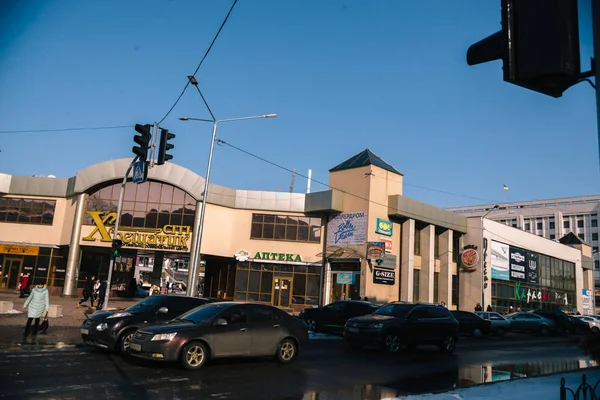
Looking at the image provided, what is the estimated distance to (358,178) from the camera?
36938 mm

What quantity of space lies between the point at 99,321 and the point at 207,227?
24053 mm

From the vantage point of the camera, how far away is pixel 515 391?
9531 millimetres

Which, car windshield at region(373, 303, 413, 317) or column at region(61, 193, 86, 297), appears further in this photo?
column at region(61, 193, 86, 297)

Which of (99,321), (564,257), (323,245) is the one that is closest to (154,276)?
(323,245)

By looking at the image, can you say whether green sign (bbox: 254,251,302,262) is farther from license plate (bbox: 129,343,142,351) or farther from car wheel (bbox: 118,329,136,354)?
license plate (bbox: 129,343,142,351)

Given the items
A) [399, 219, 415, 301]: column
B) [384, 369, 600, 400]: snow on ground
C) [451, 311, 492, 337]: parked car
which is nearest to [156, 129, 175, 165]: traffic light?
[384, 369, 600, 400]: snow on ground

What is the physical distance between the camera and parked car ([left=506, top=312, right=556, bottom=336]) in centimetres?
3252

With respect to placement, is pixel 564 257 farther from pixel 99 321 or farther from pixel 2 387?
pixel 2 387

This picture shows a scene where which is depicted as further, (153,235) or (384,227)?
(384,227)

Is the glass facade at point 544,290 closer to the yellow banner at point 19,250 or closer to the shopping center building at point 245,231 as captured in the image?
the shopping center building at point 245,231

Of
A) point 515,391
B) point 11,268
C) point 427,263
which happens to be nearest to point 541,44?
point 515,391

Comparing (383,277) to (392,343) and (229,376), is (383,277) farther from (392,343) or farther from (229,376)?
(229,376)

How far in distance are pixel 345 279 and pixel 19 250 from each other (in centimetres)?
2403

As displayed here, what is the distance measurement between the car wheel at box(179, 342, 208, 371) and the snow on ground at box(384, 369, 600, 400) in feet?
14.4
